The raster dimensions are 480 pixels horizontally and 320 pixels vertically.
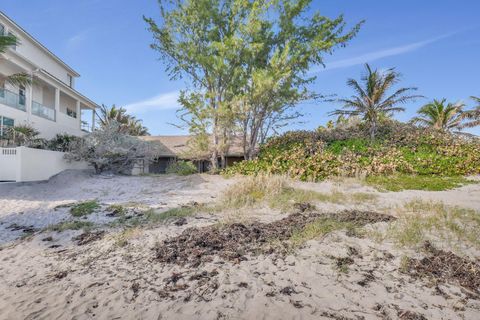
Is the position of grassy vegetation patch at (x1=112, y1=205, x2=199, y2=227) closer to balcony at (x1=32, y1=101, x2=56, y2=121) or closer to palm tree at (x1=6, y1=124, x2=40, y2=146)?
palm tree at (x1=6, y1=124, x2=40, y2=146)

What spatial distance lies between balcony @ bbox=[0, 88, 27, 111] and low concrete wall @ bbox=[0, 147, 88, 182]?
361 centimetres

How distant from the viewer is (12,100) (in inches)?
593

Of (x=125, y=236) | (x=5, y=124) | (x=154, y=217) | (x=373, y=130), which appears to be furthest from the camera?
(x=373, y=130)

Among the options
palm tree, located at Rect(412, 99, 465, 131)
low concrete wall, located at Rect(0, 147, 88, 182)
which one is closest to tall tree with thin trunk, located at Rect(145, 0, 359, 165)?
low concrete wall, located at Rect(0, 147, 88, 182)

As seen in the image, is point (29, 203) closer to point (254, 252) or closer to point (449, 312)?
point (254, 252)

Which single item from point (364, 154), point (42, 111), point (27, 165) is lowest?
point (27, 165)

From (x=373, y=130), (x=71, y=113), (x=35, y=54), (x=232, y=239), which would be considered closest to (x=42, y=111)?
(x=35, y=54)

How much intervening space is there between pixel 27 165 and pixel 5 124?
4.04 meters

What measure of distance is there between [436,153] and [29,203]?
18726 mm

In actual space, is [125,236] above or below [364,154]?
below

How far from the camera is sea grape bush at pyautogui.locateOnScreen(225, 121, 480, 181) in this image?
13281 mm

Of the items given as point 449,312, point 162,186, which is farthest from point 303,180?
point 449,312

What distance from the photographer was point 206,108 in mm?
15609

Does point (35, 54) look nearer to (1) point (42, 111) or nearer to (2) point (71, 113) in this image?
(1) point (42, 111)
